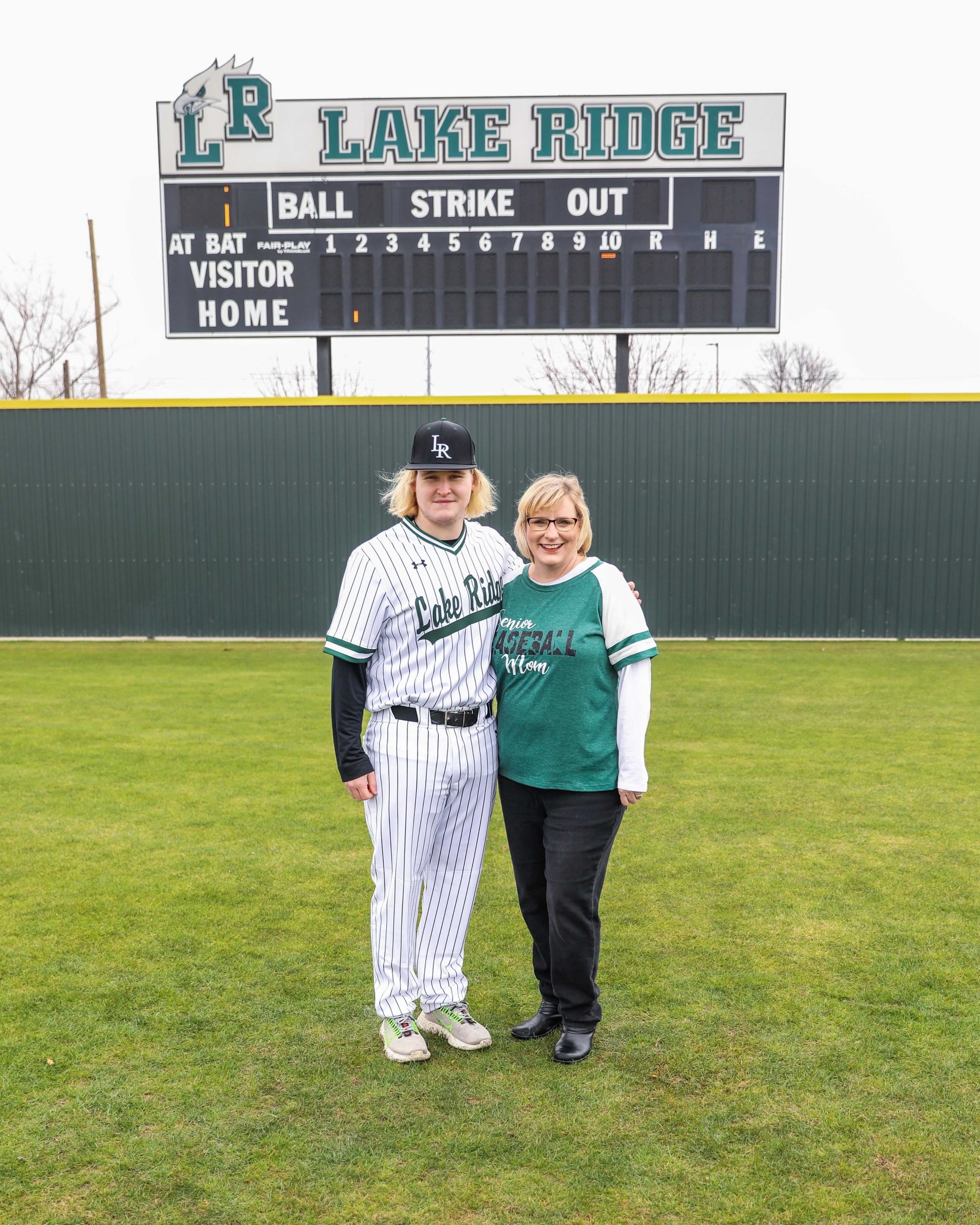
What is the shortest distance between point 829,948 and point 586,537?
2024mm

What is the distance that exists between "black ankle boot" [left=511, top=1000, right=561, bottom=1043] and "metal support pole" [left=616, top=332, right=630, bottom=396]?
1140cm

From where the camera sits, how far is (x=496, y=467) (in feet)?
47.4

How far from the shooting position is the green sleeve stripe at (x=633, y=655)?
2.97 m

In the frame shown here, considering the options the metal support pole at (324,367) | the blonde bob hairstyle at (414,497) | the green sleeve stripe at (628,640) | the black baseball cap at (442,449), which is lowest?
the green sleeve stripe at (628,640)

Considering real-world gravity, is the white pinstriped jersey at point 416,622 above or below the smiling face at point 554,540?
below

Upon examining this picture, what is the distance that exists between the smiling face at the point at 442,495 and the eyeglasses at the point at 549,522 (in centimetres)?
24

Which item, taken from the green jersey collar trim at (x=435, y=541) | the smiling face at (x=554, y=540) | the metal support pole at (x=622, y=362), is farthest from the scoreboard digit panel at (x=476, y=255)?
the smiling face at (x=554, y=540)

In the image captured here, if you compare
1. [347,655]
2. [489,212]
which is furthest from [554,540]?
[489,212]

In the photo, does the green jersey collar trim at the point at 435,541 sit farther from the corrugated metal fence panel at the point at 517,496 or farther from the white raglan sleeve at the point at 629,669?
the corrugated metal fence panel at the point at 517,496

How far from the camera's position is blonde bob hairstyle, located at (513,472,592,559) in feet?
9.95

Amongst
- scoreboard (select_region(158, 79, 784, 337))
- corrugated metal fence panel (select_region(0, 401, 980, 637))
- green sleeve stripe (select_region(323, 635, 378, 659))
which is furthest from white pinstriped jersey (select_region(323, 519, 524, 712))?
corrugated metal fence panel (select_region(0, 401, 980, 637))

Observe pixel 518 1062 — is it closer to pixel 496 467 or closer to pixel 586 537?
pixel 586 537

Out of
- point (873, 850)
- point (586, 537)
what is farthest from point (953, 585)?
point (586, 537)

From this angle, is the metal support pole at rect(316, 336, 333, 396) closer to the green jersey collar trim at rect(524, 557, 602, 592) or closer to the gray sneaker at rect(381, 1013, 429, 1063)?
the green jersey collar trim at rect(524, 557, 602, 592)
